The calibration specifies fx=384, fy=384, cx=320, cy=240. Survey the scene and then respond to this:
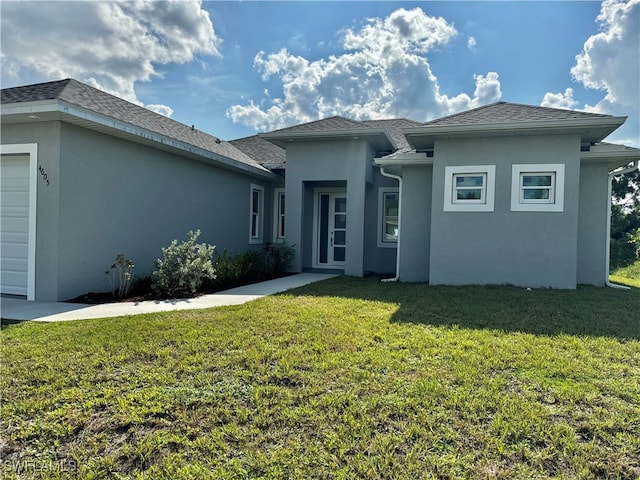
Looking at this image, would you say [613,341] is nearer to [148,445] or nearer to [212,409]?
[212,409]

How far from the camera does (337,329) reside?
17.0 feet

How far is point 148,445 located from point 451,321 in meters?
4.32

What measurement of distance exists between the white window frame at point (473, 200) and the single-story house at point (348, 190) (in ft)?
Answer: 0.08

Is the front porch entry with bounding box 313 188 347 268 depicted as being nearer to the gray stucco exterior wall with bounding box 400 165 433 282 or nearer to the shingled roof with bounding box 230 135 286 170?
the shingled roof with bounding box 230 135 286 170

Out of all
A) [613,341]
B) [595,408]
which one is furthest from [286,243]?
[595,408]

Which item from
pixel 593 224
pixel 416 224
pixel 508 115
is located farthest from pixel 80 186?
pixel 593 224

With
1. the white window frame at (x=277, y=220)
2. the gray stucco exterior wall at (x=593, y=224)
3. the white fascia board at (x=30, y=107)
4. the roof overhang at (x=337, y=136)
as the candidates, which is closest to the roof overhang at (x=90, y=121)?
the white fascia board at (x=30, y=107)

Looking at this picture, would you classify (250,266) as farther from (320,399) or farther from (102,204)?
(320,399)

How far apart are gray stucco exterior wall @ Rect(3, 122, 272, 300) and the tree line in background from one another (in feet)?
48.8

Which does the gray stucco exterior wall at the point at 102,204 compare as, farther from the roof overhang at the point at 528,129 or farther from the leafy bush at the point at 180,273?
the roof overhang at the point at 528,129

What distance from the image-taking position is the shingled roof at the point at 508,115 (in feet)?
27.0

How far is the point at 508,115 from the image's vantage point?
8727mm

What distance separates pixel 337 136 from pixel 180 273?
616 centimetres

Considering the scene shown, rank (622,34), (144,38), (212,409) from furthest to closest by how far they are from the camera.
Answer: (144,38) < (622,34) < (212,409)
